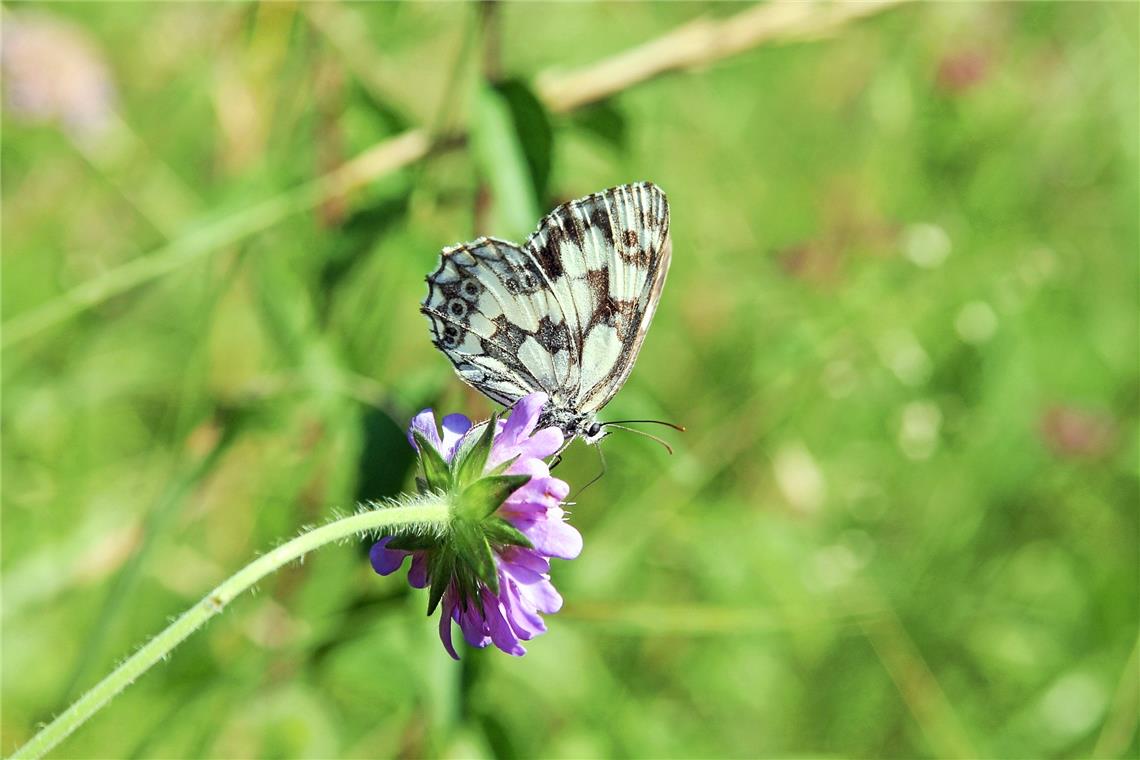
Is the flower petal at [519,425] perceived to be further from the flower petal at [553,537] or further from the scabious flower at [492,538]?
the flower petal at [553,537]

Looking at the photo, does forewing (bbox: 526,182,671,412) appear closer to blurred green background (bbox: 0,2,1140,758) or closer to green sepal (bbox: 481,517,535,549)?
blurred green background (bbox: 0,2,1140,758)

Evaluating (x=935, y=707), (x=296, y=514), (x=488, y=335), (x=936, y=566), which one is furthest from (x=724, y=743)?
(x=488, y=335)

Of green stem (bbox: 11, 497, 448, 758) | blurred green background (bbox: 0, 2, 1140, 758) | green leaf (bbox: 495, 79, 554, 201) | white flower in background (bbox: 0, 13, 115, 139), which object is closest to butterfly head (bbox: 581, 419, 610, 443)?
blurred green background (bbox: 0, 2, 1140, 758)

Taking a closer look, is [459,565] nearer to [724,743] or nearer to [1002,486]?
[724,743]

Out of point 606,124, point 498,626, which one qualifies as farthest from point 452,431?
point 606,124

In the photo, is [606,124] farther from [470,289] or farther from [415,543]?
[415,543]
